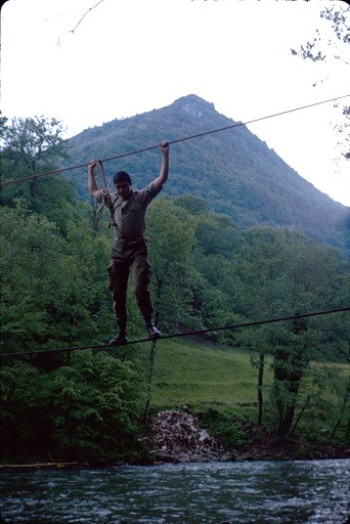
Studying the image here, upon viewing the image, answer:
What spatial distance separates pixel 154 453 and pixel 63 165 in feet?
104

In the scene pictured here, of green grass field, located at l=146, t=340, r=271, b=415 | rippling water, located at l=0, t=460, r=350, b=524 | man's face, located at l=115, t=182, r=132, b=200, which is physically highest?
man's face, located at l=115, t=182, r=132, b=200

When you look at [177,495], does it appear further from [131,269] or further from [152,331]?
[131,269]

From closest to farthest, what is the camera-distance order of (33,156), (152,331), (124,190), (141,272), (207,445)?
(124,190), (141,272), (152,331), (207,445), (33,156)

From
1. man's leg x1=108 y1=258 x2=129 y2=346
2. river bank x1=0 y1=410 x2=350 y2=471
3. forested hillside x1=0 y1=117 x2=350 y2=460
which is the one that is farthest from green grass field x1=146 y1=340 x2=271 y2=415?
man's leg x1=108 y1=258 x2=129 y2=346

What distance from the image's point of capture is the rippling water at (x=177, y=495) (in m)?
17.7

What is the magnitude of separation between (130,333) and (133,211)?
76.3ft

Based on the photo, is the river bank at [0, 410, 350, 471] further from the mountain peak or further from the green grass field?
the mountain peak

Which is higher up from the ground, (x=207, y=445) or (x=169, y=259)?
(x=169, y=259)

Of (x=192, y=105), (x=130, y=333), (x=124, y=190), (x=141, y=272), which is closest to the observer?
(x=124, y=190)

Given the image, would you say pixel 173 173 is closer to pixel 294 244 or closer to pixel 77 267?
pixel 77 267

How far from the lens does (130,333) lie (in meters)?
29.5

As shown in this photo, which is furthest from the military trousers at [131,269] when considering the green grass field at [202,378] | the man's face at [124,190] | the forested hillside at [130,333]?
the green grass field at [202,378]

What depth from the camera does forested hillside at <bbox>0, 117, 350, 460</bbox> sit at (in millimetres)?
27344

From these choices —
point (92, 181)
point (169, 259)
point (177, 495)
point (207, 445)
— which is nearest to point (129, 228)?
point (92, 181)
